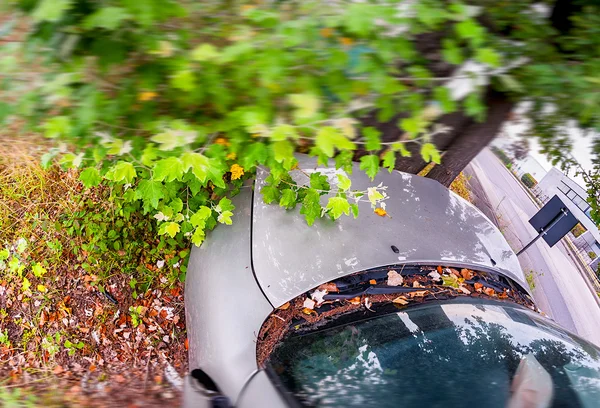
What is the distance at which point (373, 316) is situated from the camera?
6.32 feet

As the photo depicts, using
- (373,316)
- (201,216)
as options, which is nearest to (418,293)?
(373,316)

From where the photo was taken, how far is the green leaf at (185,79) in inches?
38.8

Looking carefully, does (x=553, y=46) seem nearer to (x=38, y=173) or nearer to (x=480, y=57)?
(x=480, y=57)

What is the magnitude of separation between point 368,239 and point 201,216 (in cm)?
92

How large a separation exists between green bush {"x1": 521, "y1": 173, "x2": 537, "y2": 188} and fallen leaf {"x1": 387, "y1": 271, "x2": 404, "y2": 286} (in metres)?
1.58

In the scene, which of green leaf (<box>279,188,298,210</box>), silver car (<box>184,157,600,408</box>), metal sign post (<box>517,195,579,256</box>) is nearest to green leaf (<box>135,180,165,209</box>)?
silver car (<box>184,157,600,408</box>)

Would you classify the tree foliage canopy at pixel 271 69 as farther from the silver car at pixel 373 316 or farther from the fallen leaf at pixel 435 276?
the fallen leaf at pixel 435 276

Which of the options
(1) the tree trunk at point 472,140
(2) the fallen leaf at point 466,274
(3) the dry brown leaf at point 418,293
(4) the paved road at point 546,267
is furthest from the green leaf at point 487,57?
(4) the paved road at point 546,267

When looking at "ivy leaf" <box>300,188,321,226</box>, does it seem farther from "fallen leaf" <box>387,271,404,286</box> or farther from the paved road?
the paved road

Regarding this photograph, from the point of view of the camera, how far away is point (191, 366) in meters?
2.18

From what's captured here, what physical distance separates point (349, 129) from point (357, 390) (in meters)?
1.05

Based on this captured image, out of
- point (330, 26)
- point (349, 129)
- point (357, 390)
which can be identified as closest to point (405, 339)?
point (357, 390)

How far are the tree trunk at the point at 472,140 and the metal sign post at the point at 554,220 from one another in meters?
1.09

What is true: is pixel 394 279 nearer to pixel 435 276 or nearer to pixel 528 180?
pixel 435 276
